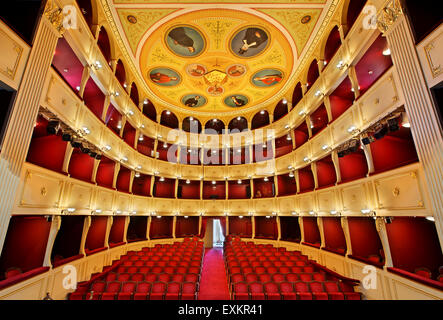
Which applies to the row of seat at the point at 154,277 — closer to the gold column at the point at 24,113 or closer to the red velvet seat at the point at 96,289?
the red velvet seat at the point at 96,289

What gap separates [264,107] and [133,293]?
1508cm

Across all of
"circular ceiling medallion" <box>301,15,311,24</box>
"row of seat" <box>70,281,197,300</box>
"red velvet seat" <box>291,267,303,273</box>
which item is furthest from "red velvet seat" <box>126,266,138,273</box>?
"circular ceiling medallion" <box>301,15,311,24</box>

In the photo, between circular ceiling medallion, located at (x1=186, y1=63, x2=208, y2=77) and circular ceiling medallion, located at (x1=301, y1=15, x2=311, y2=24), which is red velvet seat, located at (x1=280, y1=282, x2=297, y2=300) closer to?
circular ceiling medallion, located at (x1=301, y1=15, x2=311, y2=24)

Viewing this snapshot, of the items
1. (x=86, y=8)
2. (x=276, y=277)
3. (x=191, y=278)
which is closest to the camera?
(x=191, y=278)

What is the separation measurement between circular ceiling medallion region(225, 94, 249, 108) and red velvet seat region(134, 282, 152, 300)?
13693 mm

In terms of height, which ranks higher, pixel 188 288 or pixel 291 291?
pixel 188 288

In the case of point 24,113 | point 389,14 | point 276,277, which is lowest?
point 276,277

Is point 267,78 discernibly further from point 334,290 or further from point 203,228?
point 203,228

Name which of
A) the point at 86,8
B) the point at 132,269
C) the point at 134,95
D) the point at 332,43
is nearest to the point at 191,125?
the point at 134,95

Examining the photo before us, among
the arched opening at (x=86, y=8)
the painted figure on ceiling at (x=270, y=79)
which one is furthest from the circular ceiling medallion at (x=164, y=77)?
the painted figure on ceiling at (x=270, y=79)

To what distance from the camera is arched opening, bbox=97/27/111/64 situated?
31.1ft

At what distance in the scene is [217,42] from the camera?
10.6 m

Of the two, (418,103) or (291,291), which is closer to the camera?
(418,103)

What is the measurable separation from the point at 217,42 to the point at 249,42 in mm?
1734
